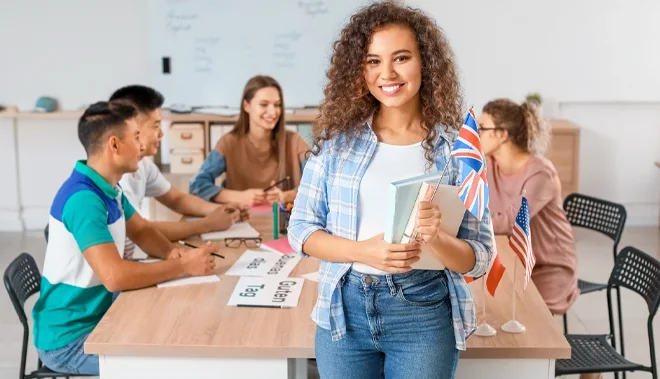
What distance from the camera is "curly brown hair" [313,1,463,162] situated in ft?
6.75

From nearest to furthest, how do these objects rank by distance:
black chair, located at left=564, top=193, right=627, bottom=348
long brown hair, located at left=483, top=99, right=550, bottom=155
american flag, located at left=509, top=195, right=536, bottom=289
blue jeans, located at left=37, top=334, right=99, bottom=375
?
1. american flag, located at left=509, top=195, right=536, bottom=289
2. blue jeans, located at left=37, top=334, right=99, bottom=375
3. long brown hair, located at left=483, top=99, right=550, bottom=155
4. black chair, located at left=564, top=193, right=627, bottom=348

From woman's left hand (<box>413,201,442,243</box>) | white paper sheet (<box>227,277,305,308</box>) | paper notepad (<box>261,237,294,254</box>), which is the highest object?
woman's left hand (<box>413,201,442,243</box>)

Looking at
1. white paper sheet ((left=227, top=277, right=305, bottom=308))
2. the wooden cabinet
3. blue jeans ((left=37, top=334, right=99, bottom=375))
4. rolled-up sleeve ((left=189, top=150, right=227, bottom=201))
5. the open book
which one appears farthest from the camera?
the wooden cabinet

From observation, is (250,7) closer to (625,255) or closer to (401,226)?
(625,255)

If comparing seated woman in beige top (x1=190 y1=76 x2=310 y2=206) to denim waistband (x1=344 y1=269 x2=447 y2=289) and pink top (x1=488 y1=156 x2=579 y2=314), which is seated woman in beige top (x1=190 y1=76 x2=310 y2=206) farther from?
denim waistband (x1=344 y1=269 x2=447 y2=289)

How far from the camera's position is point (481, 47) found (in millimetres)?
6695

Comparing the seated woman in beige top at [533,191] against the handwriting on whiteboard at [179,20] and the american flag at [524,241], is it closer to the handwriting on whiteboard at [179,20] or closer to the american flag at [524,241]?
the american flag at [524,241]

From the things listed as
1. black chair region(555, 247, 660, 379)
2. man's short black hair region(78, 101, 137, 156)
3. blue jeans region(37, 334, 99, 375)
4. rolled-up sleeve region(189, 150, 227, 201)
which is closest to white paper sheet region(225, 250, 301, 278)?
blue jeans region(37, 334, 99, 375)

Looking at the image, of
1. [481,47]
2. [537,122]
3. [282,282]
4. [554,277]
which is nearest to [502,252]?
[554,277]

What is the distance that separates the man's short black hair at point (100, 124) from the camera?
308 centimetres

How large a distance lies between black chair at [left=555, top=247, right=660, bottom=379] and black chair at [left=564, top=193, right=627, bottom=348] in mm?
649

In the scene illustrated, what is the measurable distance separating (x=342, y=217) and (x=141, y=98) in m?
1.80

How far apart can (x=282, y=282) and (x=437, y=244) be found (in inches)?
44.1

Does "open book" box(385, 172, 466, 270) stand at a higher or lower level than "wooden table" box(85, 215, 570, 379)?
higher
